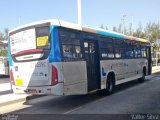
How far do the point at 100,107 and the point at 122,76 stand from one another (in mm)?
5211

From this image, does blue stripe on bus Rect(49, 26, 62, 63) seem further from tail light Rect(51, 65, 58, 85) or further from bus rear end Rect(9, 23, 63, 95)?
tail light Rect(51, 65, 58, 85)

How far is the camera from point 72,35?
38.1 ft

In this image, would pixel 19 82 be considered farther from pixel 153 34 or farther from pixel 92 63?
pixel 153 34

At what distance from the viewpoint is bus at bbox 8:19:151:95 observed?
10680 mm

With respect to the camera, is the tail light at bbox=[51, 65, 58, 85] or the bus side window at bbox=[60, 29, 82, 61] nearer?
the tail light at bbox=[51, 65, 58, 85]

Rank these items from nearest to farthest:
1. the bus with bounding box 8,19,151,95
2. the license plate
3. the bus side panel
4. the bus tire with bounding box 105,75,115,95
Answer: the bus with bounding box 8,19,151,95 → the bus side panel → the license plate → the bus tire with bounding box 105,75,115,95

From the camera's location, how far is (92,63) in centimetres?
1314

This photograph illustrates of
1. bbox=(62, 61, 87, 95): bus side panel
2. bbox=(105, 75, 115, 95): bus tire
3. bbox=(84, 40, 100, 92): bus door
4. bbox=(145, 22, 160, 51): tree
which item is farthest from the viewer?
bbox=(145, 22, 160, 51): tree

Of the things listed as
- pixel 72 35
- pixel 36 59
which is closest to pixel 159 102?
pixel 72 35

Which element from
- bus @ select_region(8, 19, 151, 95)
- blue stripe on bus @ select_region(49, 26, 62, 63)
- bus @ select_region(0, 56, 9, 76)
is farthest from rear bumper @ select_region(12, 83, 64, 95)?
bus @ select_region(0, 56, 9, 76)

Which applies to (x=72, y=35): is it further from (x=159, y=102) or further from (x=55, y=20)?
(x=159, y=102)

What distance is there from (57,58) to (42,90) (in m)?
1.25

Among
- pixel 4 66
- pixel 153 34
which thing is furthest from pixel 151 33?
pixel 4 66

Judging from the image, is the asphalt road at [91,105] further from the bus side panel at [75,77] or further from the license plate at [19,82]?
the license plate at [19,82]
